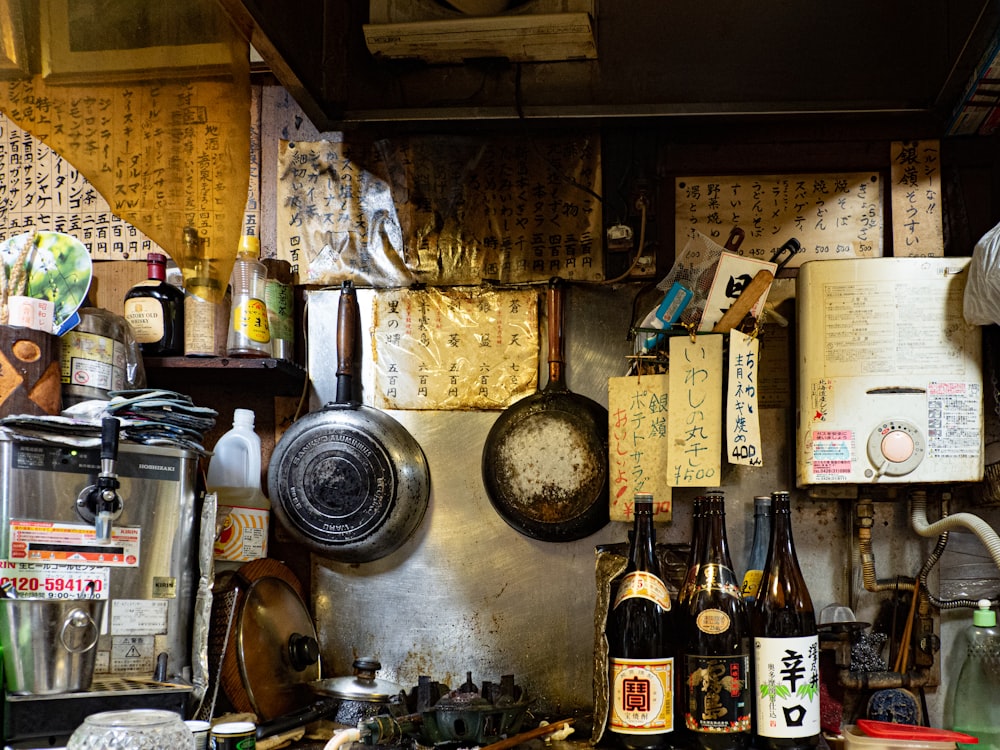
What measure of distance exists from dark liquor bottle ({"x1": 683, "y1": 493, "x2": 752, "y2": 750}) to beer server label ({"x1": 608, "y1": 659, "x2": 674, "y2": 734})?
2.2 inches

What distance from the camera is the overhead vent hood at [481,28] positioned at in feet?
7.91

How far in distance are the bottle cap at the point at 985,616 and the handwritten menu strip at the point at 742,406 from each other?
59 centimetres

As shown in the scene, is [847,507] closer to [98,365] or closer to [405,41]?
[405,41]

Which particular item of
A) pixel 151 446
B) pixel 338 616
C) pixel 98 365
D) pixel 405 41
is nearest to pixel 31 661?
pixel 151 446

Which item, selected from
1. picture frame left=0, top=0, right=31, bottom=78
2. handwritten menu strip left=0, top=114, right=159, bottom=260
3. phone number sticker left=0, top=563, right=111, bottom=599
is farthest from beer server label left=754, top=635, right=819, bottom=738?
handwritten menu strip left=0, top=114, right=159, bottom=260

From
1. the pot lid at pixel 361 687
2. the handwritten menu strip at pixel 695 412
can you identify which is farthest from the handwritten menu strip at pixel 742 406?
the pot lid at pixel 361 687

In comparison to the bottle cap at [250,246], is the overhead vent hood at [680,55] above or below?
above

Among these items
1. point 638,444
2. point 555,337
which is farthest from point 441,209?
point 638,444

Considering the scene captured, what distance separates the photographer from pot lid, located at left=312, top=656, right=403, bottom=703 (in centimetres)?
233

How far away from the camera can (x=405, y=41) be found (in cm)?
250

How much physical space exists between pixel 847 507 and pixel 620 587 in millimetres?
722

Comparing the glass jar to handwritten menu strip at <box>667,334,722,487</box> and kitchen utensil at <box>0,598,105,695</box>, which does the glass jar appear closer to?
kitchen utensil at <box>0,598,105,695</box>

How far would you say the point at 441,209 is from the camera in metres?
2.81

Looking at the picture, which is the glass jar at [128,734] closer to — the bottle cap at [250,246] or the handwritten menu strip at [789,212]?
the bottle cap at [250,246]
